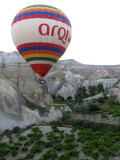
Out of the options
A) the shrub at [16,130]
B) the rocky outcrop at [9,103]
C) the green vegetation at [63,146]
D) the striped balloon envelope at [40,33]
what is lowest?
the shrub at [16,130]

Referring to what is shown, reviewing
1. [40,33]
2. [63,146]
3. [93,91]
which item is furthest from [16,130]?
[93,91]

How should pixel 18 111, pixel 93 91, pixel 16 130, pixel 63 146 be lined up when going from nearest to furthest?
pixel 63 146 < pixel 16 130 < pixel 18 111 < pixel 93 91

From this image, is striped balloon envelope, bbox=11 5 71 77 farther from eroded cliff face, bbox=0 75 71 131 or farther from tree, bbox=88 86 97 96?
tree, bbox=88 86 97 96

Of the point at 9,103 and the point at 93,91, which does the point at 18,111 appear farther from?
the point at 93,91

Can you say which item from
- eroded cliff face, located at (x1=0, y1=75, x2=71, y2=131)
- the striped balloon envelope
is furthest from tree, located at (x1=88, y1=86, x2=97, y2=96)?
the striped balloon envelope

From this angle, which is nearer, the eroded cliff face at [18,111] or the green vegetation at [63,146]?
the green vegetation at [63,146]

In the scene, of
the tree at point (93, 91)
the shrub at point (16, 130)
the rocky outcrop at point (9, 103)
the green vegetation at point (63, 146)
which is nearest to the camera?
the green vegetation at point (63, 146)

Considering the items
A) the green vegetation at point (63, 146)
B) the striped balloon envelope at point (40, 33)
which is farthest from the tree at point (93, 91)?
the green vegetation at point (63, 146)

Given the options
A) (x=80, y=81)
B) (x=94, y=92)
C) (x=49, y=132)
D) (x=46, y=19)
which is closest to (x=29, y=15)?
(x=46, y=19)

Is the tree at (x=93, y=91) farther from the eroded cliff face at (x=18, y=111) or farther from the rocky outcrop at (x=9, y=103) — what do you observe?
the rocky outcrop at (x=9, y=103)
